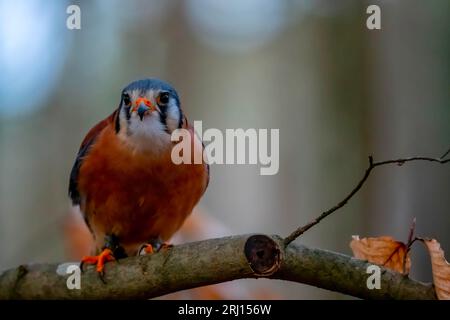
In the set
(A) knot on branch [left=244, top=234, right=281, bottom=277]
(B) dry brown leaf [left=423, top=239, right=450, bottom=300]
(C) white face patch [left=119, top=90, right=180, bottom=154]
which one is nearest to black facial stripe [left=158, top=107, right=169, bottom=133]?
(C) white face patch [left=119, top=90, right=180, bottom=154]

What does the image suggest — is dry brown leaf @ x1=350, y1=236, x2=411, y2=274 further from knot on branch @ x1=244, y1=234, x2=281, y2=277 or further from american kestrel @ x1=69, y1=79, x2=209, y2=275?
american kestrel @ x1=69, y1=79, x2=209, y2=275

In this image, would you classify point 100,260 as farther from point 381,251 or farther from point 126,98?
point 381,251

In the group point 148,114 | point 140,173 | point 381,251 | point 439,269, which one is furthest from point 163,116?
point 439,269

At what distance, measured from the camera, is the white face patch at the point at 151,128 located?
176cm

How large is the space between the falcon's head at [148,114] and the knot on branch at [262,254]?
1.84 ft

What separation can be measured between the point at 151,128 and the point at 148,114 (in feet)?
0.16

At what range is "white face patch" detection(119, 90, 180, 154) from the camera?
1.76 m

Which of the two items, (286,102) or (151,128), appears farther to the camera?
(286,102)

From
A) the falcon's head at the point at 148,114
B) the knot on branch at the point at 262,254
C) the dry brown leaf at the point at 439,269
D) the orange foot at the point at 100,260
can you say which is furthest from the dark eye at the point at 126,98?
the dry brown leaf at the point at 439,269

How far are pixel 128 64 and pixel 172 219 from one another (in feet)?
2.46

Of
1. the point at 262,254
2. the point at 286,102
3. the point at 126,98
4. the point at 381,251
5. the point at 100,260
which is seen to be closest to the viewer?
the point at 262,254

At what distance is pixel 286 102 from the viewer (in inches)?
96.6

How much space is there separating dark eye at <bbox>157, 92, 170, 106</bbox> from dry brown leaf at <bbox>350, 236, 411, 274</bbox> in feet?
2.15

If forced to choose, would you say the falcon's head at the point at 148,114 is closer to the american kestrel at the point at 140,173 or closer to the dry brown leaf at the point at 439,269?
the american kestrel at the point at 140,173
